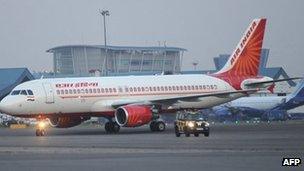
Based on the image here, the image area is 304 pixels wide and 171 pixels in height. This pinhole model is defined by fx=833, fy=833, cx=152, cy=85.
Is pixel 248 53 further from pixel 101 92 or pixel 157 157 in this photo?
pixel 157 157

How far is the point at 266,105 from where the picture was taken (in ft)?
391

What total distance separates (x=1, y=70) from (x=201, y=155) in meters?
107

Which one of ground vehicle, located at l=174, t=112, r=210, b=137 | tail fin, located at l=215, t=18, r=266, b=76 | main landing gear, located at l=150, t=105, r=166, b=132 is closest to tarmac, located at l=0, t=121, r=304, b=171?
ground vehicle, located at l=174, t=112, r=210, b=137

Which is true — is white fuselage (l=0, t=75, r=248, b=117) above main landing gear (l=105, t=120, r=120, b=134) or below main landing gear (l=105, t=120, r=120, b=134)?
above

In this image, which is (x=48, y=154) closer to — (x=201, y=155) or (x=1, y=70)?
(x=201, y=155)

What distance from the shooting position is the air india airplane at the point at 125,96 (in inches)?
2435

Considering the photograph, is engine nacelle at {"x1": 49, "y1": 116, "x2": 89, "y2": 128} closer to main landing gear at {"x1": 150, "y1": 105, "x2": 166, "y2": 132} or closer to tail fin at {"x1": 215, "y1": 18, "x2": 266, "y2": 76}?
main landing gear at {"x1": 150, "y1": 105, "x2": 166, "y2": 132}

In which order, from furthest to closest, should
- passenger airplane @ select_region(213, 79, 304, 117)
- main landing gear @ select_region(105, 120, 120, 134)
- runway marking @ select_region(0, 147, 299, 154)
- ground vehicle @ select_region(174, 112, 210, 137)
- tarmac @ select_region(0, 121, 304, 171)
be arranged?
passenger airplane @ select_region(213, 79, 304, 117) → main landing gear @ select_region(105, 120, 120, 134) → ground vehicle @ select_region(174, 112, 210, 137) → runway marking @ select_region(0, 147, 299, 154) → tarmac @ select_region(0, 121, 304, 171)

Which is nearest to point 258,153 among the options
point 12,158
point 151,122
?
point 12,158

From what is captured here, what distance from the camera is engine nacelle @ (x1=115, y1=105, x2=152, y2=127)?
61.3m

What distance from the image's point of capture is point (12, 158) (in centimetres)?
3412

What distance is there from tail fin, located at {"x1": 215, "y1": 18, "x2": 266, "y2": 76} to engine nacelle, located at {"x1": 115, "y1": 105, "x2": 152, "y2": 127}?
12.0m

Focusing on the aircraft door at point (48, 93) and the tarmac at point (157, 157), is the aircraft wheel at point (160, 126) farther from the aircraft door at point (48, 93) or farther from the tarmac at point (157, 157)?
the tarmac at point (157, 157)

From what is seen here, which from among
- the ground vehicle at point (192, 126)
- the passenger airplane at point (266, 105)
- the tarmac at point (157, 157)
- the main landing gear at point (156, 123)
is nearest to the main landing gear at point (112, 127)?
the main landing gear at point (156, 123)
